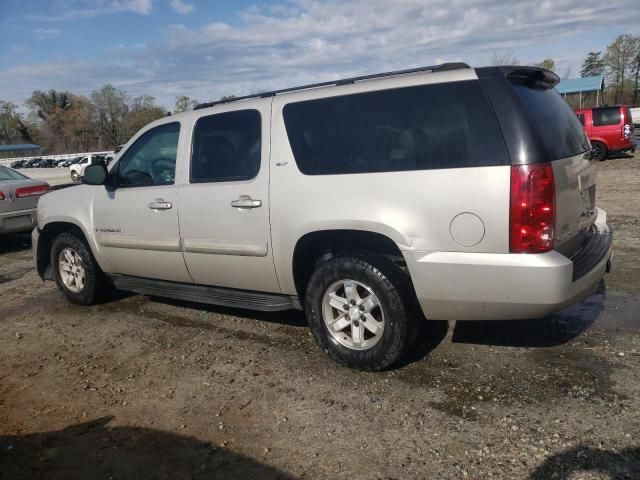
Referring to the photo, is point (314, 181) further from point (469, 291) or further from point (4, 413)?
point (4, 413)

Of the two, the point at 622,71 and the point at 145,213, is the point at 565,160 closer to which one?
the point at 145,213

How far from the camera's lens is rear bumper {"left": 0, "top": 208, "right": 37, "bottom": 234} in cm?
883

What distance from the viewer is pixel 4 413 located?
3.54 metres

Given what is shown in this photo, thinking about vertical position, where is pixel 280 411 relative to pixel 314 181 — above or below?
below

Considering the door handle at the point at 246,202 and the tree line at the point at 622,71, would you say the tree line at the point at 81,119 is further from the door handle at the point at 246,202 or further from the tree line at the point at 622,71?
the door handle at the point at 246,202

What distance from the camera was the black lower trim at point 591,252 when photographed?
3.37m

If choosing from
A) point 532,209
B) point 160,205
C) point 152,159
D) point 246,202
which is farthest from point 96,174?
point 532,209

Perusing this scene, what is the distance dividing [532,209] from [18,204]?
28.2 ft

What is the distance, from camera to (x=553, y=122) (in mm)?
3457

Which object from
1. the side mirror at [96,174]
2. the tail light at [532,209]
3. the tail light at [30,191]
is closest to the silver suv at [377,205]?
the tail light at [532,209]

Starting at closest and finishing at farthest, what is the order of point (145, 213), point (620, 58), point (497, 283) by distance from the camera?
point (497, 283)
point (145, 213)
point (620, 58)

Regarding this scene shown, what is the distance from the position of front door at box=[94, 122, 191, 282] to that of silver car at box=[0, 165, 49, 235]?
4597 millimetres

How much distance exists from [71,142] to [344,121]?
111 m

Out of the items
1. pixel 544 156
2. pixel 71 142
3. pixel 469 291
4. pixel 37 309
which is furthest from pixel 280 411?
pixel 71 142
